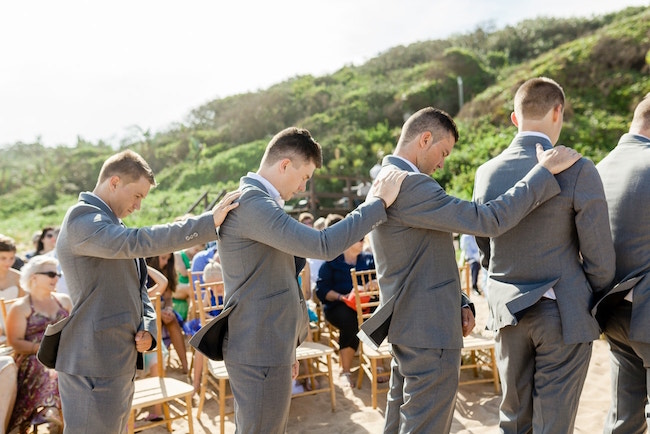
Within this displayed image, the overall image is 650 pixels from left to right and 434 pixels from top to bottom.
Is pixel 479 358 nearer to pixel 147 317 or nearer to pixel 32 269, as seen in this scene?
pixel 147 317

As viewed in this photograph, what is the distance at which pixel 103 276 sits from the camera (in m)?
2.48

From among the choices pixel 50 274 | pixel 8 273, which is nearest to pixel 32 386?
pixel 50 274

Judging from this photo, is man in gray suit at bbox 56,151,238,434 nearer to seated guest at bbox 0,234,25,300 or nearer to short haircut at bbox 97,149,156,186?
short haircut at bbox 97,149,156,186

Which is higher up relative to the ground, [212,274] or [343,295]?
[212,274]

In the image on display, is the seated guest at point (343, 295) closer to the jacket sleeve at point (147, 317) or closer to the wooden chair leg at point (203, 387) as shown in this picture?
the wooden chair leg at point (203, 387)

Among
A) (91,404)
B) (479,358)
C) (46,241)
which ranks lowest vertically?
(479,358)

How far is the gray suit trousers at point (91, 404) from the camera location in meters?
2.39

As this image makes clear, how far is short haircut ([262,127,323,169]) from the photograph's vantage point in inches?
94.9

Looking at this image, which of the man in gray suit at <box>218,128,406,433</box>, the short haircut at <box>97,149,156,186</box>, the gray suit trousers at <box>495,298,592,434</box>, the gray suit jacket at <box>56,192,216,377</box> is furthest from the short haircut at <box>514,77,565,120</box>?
the short haircut at <box>97,149,156,186</box>

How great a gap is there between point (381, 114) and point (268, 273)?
29.4 metres

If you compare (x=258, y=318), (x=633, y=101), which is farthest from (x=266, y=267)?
(x=633, y=101)

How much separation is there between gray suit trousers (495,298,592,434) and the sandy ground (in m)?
1.88

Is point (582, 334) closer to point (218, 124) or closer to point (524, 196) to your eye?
point (524, 196)

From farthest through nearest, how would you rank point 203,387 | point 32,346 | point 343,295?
point 343,295 < point 203,387 < point 32,346
